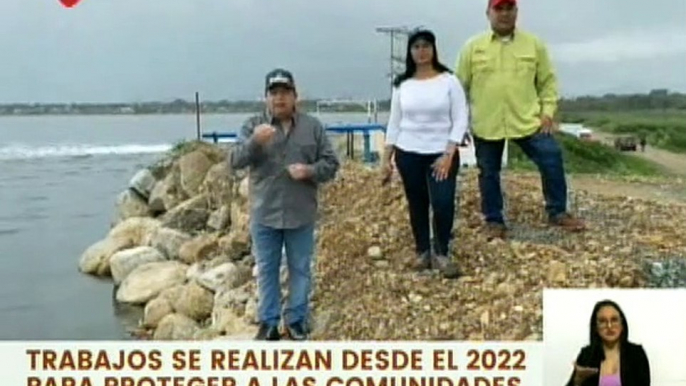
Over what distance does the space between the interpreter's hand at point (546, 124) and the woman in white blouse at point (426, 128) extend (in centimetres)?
21

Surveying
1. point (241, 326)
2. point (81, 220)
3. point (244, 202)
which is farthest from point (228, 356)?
point (81, 220)

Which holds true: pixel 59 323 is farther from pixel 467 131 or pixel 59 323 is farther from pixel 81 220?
pixel 467 131

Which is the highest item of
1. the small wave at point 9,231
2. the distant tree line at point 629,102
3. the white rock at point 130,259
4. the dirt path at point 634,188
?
the distant tree line at point 629,102

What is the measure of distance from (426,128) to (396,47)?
0.85ft

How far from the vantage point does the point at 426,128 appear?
10.2 feet

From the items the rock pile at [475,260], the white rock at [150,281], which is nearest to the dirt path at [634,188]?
the rock pile at [475,260]

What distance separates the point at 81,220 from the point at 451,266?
3.48 feet

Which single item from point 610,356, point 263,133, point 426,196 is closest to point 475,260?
point 426,196

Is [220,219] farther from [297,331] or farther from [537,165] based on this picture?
[537,165]

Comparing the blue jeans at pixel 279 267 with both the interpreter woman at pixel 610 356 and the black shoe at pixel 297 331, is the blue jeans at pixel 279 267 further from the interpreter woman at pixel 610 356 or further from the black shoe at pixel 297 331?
the interpreter woman at pixel 610 356

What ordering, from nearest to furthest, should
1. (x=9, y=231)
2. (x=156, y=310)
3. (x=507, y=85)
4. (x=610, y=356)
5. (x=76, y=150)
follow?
1. (x=610, y=356)
2. (x=507, y=85)
3. (x=9, y=231)
4. (x=156, y=310)
5. (x=76, y=150)

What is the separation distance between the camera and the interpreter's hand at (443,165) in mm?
3107

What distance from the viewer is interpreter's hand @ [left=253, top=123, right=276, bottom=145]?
3055 mm

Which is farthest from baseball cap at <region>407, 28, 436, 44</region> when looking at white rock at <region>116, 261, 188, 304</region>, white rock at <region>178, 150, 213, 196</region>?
Answer: white rock at <region>116, 261, 188, 304</region>
